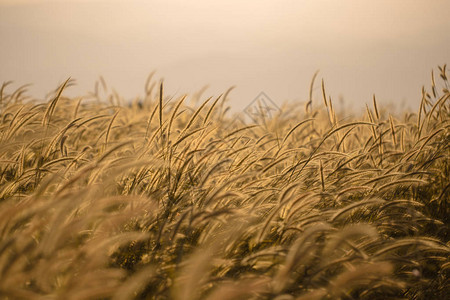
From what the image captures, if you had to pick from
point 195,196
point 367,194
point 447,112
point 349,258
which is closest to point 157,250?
point 195,196

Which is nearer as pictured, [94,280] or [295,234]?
[94,280]

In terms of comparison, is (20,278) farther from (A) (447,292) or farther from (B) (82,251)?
(A) (447,292)

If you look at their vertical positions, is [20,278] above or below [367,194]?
above

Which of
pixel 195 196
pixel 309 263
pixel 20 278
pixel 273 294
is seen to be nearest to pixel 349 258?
pixel 309 263

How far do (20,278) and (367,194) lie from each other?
1.45 metres

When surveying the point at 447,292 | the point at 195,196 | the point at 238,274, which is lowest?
the point at 447,292

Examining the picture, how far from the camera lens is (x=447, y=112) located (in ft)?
9.18

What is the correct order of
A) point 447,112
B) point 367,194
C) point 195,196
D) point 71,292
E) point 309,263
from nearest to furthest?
point 71,292 → point 309,263 → point 195,196 → point 367,194 → point 447,112

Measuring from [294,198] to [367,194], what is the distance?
707 millimetres

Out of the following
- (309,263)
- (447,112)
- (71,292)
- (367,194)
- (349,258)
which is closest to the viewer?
(71,292)

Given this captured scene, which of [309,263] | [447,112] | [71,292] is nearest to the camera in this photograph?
[71,292]

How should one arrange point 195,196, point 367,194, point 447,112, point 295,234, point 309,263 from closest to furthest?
point 309,263 → point 295,234 → point 195,196 → point 367,194 → point 447,112

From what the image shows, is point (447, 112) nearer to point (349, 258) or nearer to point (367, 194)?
point (367, 194)

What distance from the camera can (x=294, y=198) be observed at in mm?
1304
